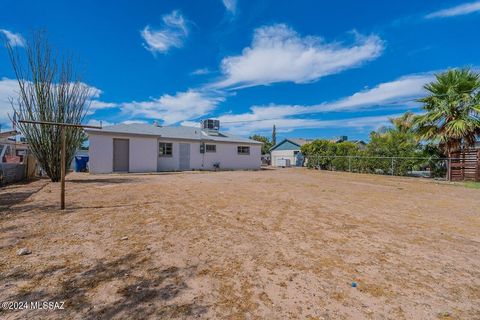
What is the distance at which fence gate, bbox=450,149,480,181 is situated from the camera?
12.7 m

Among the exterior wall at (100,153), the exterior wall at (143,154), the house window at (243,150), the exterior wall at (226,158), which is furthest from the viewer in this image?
the house window at (243,150)

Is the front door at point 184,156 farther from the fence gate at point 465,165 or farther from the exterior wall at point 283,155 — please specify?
the exterior wall at point 283,155

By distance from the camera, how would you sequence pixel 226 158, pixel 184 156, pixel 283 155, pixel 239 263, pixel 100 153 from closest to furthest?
pixel 239 263 → pixel 100 153 → pixel 184 156 → pixel 226 158 → pixel 283 155

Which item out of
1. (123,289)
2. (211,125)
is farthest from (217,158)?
(123,289)

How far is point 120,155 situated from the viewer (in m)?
15.7

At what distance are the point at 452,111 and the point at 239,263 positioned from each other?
1552 cm

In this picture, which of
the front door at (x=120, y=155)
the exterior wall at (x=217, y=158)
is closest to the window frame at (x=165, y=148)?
the exterior wall at (x=217, y=158)

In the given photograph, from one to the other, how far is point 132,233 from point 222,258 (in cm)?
174

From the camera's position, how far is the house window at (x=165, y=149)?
17.7 metres

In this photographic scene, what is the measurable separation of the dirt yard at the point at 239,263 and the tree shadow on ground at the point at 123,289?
0.04ft

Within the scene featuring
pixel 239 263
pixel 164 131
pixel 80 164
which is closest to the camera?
pixel 239 263

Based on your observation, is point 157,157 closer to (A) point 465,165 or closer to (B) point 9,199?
(B) point 9,199

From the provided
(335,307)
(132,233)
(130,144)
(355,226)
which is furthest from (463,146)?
(130,144)

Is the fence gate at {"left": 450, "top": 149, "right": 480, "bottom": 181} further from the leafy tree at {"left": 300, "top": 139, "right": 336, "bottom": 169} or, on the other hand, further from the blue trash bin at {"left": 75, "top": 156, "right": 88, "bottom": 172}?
the blue trash bin at {"left": 75, "top": 156, "right": 88, "bottom": 172}
